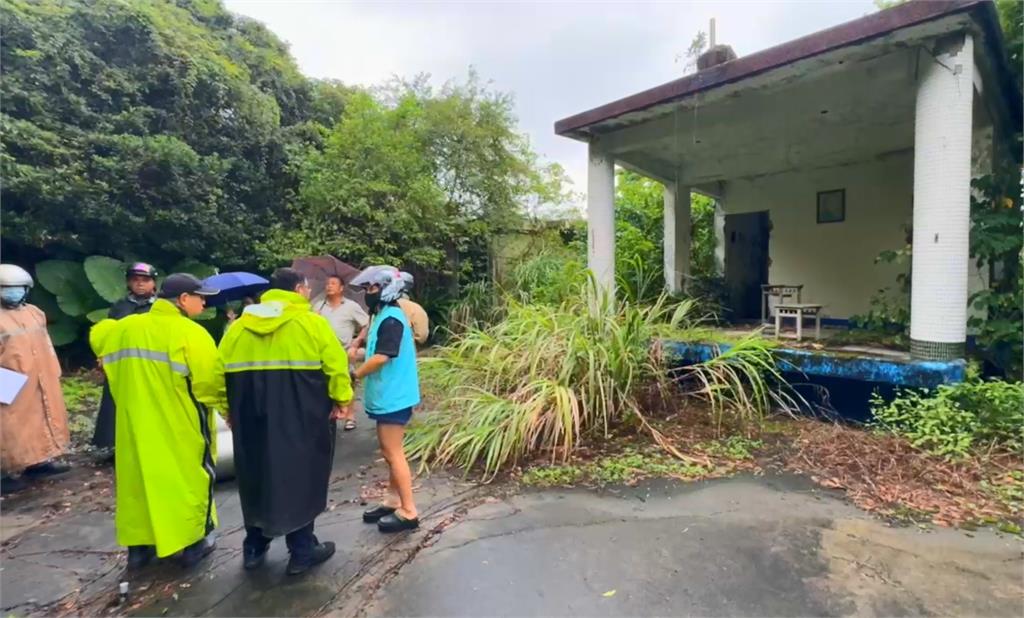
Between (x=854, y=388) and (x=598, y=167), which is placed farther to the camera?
(x=598, y=167)

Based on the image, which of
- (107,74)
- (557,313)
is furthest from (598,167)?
(107,74)

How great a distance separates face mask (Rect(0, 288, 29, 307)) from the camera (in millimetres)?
3547

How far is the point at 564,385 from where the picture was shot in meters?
4.03

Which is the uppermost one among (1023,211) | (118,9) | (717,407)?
(118,9)

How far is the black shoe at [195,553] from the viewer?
8.36 ft

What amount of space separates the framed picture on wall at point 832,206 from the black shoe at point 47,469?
9062mm

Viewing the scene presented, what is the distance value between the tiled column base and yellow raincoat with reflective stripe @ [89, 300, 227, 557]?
16.0 feet

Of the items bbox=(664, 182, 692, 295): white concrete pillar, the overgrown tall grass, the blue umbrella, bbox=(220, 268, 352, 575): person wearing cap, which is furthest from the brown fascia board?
bbox=(220, 268, 352, 575): person wearing cap

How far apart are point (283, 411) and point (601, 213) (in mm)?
4835

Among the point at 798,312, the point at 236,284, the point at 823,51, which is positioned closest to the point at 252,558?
the point at 236,284

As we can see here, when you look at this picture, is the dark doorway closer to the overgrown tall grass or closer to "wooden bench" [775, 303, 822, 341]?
"wooden bench" [775, 303, 822, 341]

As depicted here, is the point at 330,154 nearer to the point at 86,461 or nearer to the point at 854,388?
the point at 86,461

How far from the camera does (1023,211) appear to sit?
448cm

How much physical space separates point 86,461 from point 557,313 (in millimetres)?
4089
